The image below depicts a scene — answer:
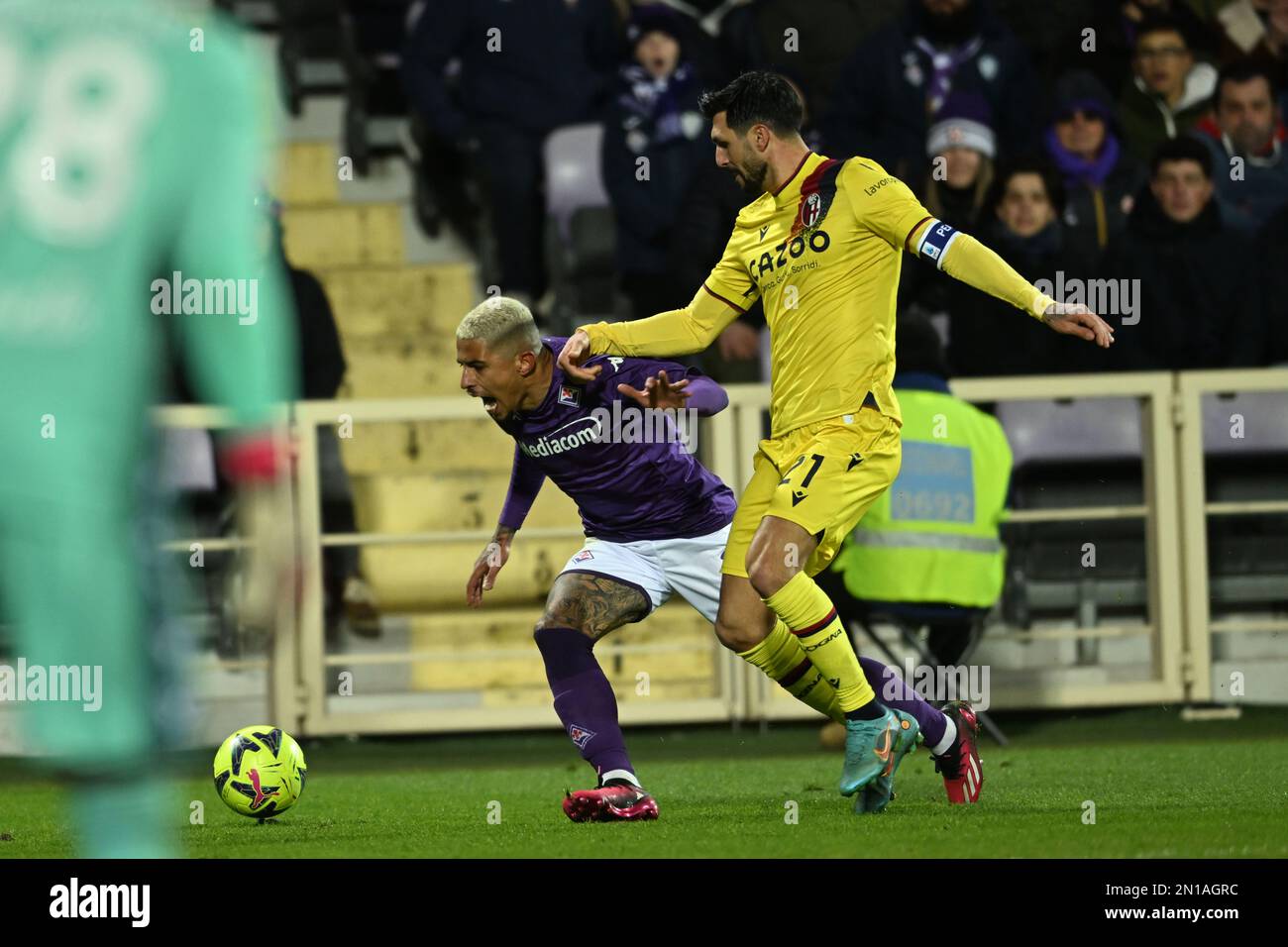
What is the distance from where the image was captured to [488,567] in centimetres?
657

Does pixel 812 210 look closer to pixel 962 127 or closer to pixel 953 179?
pixel 953 179

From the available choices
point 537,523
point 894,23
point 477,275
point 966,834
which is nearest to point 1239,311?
point 894,23

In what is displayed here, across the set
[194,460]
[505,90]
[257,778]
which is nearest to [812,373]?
[257,778]

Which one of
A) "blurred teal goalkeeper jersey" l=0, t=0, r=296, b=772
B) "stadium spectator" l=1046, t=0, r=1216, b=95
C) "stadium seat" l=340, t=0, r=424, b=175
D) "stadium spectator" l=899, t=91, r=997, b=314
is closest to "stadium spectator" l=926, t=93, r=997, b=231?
"stadium spectator" l=899, t=91, r=997, b=314

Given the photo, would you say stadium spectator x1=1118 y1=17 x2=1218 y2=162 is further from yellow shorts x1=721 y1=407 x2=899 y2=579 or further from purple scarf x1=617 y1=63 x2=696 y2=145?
yellow shorts x1=721 y1=407 x2=899 y2=579

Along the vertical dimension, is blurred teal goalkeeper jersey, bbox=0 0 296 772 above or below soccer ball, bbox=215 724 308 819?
above

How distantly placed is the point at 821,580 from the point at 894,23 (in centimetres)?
335

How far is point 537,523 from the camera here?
11.3m

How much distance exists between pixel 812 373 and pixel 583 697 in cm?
122

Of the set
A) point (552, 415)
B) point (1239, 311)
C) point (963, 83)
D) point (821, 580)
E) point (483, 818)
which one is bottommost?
point (483, 818)

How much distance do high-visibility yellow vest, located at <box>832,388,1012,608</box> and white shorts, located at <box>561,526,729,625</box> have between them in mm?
2023

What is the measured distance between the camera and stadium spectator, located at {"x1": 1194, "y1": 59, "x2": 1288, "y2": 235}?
1078 cm

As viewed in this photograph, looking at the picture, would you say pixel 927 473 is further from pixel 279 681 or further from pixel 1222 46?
pixel 1222 46

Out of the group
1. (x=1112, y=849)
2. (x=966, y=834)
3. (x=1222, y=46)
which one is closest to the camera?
(x=1112, y=849)
